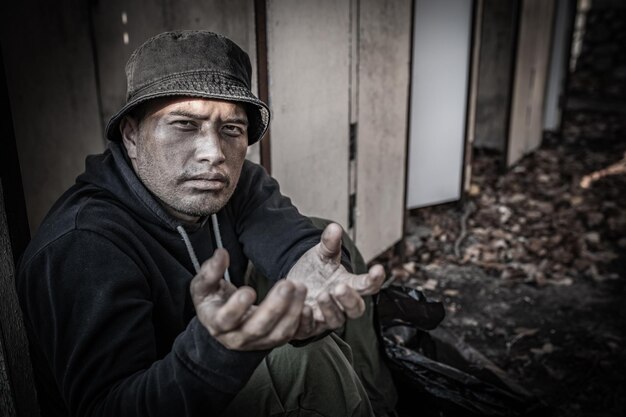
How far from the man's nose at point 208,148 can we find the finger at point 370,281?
29.4 inches

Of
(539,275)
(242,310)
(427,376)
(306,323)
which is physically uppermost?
(242,310)

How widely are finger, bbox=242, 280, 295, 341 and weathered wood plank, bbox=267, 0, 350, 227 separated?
2.16 m

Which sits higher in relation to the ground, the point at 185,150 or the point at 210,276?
the point at 185,150

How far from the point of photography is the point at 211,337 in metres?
1.39

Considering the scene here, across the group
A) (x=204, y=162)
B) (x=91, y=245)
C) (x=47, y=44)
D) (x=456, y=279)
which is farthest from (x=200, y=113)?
(x=456, y=279)

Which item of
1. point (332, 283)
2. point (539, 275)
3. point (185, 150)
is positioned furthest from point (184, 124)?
point (539, 275)

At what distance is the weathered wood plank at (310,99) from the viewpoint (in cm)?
329

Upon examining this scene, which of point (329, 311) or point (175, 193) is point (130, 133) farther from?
point (329, 311)

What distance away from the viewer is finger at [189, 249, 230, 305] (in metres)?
1.29

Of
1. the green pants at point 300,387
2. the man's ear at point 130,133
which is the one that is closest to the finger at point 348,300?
the green pants at point 300,387

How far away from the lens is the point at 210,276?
1.29 meters

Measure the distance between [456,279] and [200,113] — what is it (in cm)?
357

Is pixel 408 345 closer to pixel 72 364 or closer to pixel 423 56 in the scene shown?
pixel 72 364

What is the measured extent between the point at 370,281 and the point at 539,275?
3957mm
